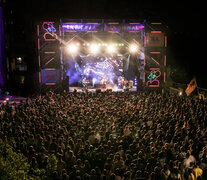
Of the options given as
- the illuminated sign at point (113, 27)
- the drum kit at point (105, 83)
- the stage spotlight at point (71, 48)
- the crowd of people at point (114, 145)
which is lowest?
the crowd of people at point (114, 145)

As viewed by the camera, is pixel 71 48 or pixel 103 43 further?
pixel 71 48

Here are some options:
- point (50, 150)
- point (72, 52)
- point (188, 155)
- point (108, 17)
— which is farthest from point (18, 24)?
point (188, 155)

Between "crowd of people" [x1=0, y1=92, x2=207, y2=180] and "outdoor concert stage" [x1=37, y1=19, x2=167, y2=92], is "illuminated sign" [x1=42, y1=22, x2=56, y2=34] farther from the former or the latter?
"crowd of people" [x1=0, y1=92, x2=207, y2=180]

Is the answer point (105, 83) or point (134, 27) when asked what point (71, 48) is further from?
point (134, 27)

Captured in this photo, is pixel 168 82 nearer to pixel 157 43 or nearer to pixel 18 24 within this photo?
pixel 157 43

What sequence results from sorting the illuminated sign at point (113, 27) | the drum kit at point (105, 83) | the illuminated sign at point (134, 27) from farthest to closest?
1. the drum kit at point (105, 83)
2. the illuminated sign at point (134, 27)
3. the illuminated sign at point (113, 27)

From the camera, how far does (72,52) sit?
2391 centimetres

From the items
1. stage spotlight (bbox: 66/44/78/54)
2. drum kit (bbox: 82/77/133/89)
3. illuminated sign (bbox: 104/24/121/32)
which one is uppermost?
illuminated sign (bbox: 104/24/121/32)

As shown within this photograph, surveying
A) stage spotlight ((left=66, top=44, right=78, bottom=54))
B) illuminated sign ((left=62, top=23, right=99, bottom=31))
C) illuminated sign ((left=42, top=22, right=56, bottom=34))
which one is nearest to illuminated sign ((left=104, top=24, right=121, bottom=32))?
illuminated sign ((left=62, top=23, right=99, bottom=31))

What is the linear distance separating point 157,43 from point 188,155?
46.3ft

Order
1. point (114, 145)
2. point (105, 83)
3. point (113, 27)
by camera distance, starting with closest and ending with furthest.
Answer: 1. point (114, 145)
2. point (113, 27)
3. point (105, 83)

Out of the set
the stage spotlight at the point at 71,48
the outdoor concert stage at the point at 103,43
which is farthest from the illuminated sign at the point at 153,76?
the stage spotlight at the point at 71,48

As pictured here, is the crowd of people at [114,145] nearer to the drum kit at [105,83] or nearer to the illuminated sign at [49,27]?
the illuminated sign at [49,27]

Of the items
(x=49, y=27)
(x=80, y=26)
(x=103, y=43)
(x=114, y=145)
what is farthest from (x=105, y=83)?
(x=114, y=145)
